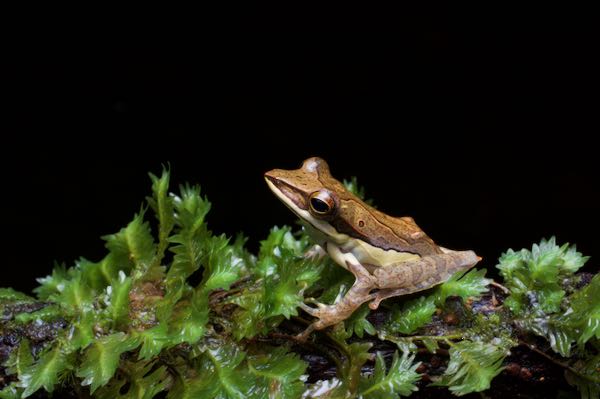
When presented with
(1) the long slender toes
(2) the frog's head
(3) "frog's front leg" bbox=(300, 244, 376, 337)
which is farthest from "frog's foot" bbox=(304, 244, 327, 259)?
(1) the long slender toes

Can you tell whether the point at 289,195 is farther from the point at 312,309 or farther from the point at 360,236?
the point at 312,309

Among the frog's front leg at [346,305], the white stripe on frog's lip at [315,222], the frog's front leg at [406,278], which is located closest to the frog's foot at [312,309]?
the frog's front leg at [346,305]

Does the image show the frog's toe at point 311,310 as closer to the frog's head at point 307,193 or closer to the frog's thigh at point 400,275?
the frog's thigh at point 400,275

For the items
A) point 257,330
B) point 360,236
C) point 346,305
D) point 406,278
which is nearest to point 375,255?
point 360,236

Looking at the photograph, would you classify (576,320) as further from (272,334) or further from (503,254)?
(272,334)

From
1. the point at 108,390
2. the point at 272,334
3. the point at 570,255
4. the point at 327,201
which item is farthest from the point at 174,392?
the point at 570,255

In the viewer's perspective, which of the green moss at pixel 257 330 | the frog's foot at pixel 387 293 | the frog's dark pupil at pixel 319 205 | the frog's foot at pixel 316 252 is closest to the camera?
the green moss at pixel 257 330

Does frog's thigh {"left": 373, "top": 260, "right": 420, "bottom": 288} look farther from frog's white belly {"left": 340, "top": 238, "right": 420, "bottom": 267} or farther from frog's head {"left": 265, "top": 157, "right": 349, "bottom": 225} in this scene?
frog's head {"left": 265, "top": 157, "right": 349, "bottom": 225}

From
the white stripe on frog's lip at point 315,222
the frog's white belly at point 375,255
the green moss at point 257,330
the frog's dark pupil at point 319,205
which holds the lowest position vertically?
the green moss at point 257,330
